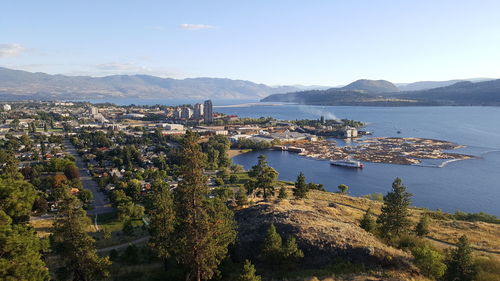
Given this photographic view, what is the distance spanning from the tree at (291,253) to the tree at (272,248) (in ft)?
0.91

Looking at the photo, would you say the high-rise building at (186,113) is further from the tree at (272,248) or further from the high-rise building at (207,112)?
the tree at (272,248)

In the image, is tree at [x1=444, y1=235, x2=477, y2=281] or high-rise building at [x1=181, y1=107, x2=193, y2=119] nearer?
tree at [x1=444, y1=235, x2=477, y2=281]

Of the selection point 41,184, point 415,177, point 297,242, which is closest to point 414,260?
point 297,242

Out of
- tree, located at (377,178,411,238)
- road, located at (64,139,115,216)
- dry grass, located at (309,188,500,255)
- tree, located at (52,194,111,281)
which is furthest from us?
road, located at (64,139,115,216)

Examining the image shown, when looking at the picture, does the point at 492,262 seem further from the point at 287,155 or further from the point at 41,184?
the point at 287,155

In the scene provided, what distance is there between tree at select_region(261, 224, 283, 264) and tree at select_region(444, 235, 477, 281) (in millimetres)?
7175

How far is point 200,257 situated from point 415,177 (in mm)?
48399

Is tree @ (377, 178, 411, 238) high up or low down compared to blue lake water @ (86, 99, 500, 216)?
up

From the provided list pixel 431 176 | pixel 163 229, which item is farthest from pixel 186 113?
pixel 163 229

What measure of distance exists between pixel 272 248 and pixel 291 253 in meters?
0.91

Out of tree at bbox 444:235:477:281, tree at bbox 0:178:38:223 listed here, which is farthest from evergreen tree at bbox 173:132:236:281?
tree at bbox 444:235:477:281

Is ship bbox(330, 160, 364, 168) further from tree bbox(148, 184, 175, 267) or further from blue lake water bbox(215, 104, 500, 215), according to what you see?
tree bbox(148, 184, 175, 267)

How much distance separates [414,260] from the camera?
14.4m

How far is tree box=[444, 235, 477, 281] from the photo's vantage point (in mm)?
13227
